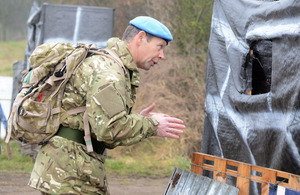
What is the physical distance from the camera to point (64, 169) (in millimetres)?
2469

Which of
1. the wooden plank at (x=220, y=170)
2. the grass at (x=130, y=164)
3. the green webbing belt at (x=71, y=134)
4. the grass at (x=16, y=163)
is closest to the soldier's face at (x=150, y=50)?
the green webbing belt at (x=71, y=134)

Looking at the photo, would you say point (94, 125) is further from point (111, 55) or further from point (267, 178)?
point (267, 178)

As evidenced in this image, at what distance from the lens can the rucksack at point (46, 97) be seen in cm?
244

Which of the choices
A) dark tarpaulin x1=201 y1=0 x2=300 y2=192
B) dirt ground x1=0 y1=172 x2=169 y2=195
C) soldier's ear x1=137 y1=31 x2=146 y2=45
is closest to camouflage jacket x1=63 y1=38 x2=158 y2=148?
soldier's ear x1=137 y1=31 x2=146 y2=45

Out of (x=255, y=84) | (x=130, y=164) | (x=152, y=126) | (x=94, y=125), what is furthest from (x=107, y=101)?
(x=130, y=164)

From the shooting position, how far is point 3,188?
612cm

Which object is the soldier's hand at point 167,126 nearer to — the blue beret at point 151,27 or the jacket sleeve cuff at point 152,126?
the jacket sleeve cuff at point 152,126

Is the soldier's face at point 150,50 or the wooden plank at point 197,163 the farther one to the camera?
the wooden plank at point 197,163

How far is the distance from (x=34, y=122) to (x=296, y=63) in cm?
171

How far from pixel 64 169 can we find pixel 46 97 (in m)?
0.41

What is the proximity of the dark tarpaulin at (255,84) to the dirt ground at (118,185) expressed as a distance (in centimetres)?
267

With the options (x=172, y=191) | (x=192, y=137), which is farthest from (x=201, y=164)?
(x=192, y=137)

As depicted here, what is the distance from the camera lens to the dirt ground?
6.12 metres

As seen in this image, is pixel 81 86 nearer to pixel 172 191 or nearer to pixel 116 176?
pixel 172 191
